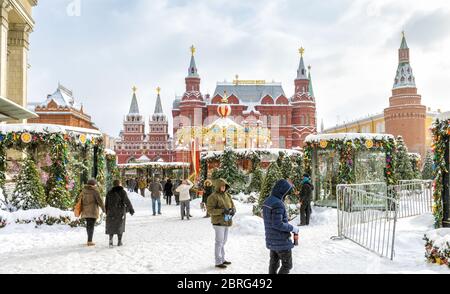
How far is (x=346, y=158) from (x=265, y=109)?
45713mm

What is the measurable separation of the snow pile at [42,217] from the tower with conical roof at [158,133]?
60344mm

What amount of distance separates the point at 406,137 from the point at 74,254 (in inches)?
2319

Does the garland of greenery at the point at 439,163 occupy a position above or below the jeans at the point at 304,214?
above

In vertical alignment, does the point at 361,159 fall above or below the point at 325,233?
above

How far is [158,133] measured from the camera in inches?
2881

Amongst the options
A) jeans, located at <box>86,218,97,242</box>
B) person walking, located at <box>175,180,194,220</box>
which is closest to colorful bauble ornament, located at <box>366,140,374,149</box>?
person walking, located at <box>175,180,194,220</box>

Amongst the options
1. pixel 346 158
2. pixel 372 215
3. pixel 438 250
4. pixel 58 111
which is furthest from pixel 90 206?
pixel 58 111

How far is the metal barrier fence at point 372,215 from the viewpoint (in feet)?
25.5

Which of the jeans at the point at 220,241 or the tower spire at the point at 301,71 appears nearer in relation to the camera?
the jeans at the point at 220,241

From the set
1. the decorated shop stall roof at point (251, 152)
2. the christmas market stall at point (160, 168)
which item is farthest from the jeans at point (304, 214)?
the christmas market stall at point (160, 168)

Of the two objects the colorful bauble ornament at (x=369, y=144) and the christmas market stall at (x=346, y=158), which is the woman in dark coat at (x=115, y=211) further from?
the colorful bauble ornament at (x=369, y=144)
